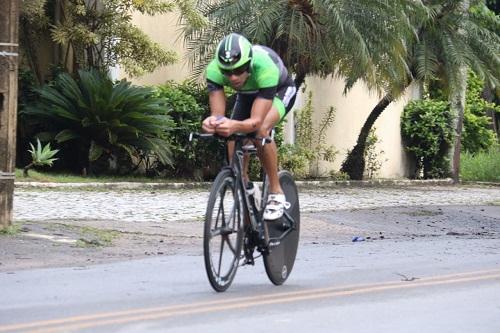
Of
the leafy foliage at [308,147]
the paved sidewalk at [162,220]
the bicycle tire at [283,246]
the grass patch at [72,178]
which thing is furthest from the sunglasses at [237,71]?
the leafy foliage at [308,147]

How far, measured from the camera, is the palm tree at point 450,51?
22.4m

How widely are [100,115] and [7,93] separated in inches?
302

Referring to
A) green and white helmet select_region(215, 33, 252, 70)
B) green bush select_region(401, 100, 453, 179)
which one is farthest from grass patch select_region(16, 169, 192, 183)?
green and white helmet select_region(215, 33, 252, 70)

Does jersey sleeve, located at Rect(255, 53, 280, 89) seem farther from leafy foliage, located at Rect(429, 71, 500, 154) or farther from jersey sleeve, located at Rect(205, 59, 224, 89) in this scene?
leafy foliage, located at Rect(429, 71, 500, 154)

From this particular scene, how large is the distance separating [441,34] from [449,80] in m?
1.05

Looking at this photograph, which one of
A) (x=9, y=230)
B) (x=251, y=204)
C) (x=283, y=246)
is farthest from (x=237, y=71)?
(x=9, y=230)

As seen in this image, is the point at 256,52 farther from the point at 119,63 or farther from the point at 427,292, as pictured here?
the point at 119,63

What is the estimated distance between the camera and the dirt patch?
31.6 feet

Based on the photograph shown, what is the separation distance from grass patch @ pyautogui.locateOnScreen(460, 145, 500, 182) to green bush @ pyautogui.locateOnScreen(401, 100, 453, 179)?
66.8 inches

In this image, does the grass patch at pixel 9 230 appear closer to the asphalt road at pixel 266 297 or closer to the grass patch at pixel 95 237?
the grass patch at pixel 95 237

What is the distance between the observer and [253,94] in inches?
302

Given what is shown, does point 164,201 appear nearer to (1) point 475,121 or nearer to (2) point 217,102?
(2) point 217,102

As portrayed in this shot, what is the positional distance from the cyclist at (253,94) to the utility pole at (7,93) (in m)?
3.16

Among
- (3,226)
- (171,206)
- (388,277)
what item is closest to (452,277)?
(388,277)
